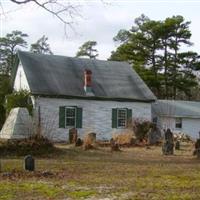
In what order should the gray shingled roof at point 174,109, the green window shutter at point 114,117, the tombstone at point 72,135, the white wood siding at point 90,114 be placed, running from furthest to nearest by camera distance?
the gray shingled roof at point 174,109, the green window shutter at point 114,117, the white wood siding at point 90,114, the tombstone at point 72,135

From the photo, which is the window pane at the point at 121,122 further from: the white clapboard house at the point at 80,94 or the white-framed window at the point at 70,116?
the white-framed window at the point at 70,116

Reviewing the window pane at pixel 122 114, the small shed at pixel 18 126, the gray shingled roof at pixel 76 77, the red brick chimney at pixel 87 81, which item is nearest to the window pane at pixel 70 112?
the gray shingled roof at pixel 76 77

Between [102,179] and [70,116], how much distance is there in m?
23.1

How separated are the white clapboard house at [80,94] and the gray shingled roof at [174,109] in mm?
6264

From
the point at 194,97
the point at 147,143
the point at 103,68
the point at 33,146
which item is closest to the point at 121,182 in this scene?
the point at 33,146

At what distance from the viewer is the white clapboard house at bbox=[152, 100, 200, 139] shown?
4747cm

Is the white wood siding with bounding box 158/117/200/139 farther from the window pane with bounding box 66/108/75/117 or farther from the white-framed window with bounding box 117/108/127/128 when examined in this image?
the window pane with bounding box 66/108/75/117

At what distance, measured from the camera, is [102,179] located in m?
15.3

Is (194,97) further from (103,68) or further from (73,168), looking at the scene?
(73,168)

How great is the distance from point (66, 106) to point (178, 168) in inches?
771

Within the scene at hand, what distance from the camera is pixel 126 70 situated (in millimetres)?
43969

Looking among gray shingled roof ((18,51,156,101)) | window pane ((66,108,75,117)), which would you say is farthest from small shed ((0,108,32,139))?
window pane ((66,108,75,117))

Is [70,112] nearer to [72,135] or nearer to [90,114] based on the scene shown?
[90,114]

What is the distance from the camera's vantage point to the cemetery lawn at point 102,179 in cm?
1233
